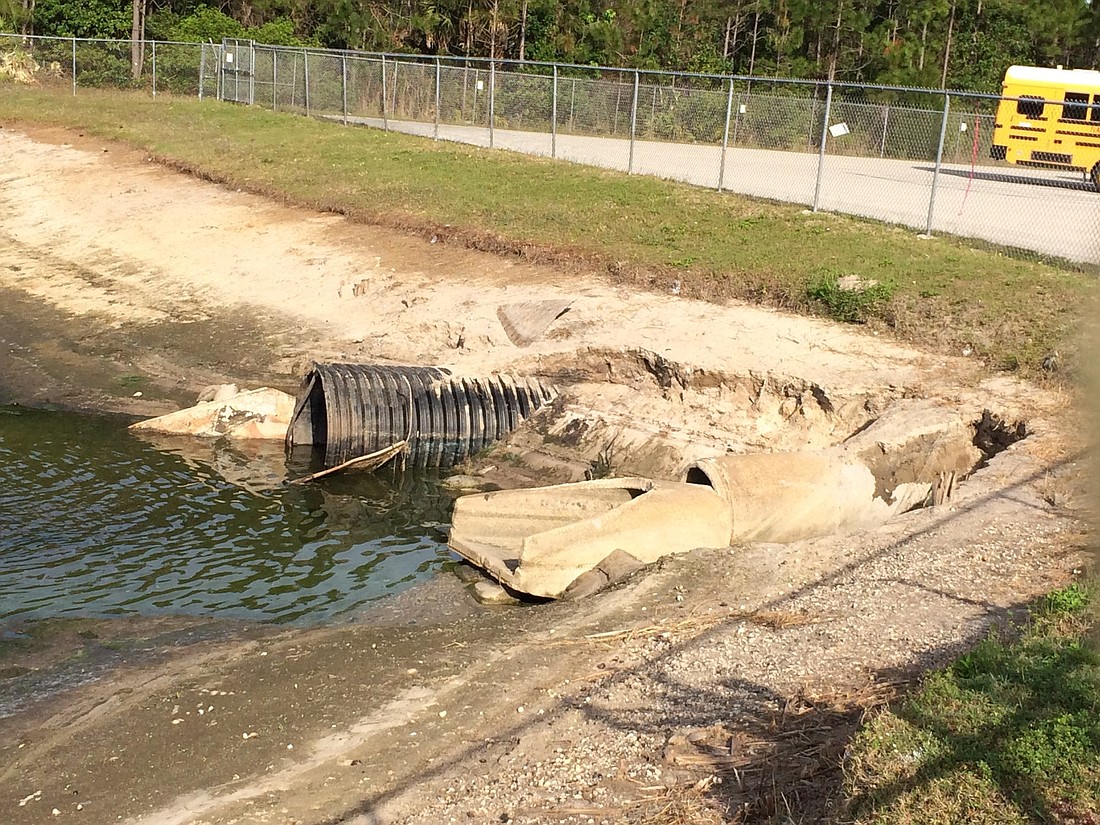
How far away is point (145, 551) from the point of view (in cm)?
999

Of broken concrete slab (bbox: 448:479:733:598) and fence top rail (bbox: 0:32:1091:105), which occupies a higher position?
fence top rail (bbox: 0:32:1091:105)

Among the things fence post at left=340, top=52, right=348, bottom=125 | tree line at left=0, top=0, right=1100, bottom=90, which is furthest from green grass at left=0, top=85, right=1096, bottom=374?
tree line at left=0, top=0, right=1100, bottom=90

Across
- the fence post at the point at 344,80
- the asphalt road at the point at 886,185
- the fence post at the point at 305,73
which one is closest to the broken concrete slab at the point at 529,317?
the asphalt road at the point at 886,185

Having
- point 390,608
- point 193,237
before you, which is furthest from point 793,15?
point 390,608

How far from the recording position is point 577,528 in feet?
30.0

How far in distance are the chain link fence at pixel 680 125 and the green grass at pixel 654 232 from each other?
56.2 inches

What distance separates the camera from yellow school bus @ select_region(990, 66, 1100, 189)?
99.0 ft

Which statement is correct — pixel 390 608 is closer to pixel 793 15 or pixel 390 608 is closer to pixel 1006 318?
pixel 1006 318

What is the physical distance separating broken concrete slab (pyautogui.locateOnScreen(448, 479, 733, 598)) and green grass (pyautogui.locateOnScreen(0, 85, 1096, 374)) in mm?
3351


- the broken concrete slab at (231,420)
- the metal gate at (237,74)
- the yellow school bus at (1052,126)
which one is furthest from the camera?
the metal gate at (237,74)

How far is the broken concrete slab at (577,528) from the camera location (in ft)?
29.7

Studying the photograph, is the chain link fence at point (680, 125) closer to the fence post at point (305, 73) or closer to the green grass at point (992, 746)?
the fence post at point (305, 73)

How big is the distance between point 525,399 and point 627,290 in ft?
10.6

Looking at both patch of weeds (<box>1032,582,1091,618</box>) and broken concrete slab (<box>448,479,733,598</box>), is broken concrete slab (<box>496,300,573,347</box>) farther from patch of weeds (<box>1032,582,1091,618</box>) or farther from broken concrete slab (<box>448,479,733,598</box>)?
patch of weeds (<box>1032,582,1091,618</box>)
